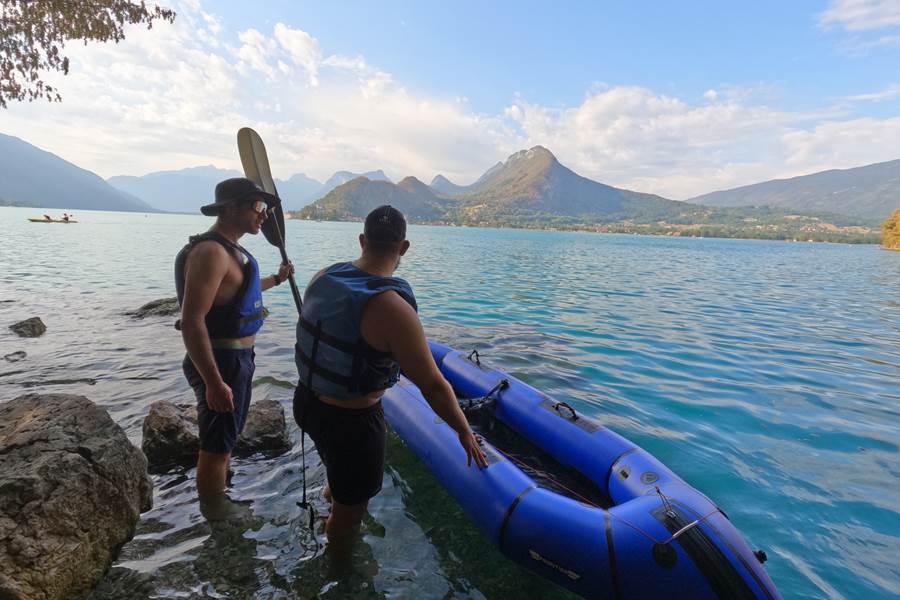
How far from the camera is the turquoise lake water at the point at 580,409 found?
3.55m

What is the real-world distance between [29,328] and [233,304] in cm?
1013

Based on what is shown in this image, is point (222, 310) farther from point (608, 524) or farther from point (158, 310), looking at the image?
point (158, 310)

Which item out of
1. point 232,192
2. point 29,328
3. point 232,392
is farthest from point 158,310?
point 232,192

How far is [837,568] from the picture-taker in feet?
13.4

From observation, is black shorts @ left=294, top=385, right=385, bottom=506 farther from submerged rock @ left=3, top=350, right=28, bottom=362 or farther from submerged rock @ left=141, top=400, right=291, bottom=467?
submerged rock @ left=3, top=350, right=28, bottom=362

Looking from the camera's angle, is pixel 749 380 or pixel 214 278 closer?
pixel 214 278

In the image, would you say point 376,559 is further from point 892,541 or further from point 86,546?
point 892,541

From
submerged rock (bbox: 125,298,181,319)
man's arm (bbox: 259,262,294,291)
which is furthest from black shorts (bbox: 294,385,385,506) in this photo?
submerged rock (bbox: 125,298,181,319)

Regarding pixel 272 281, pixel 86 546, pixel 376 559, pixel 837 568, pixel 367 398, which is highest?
pixel 272 281

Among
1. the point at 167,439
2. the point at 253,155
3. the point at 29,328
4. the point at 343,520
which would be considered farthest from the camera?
the point at 29,328

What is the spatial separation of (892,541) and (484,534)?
13.4 feet

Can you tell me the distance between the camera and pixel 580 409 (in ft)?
23.8

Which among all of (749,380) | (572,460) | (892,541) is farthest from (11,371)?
(749,380)

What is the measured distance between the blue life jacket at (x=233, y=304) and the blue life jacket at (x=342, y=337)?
89 centimetres
